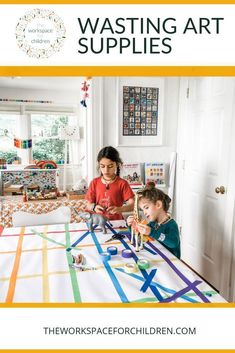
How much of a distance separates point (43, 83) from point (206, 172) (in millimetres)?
2567

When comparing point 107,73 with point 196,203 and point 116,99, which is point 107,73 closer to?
point 116,99

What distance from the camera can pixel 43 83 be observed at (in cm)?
353

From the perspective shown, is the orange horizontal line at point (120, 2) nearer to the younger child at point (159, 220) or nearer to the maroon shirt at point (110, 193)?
the younger child at point (159, 220)

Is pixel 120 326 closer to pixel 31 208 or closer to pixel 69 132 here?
pixel 31 208

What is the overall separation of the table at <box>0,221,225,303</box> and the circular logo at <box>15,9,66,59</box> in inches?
30.0

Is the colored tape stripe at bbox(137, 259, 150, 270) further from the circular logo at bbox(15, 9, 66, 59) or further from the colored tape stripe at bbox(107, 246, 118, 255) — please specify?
the circular logo at bbox(15, 9, 66, 59)

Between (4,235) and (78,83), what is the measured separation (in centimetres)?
275

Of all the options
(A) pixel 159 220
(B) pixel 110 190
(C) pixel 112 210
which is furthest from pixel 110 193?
(A) pixel 159 220

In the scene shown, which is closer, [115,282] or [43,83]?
[115,282]

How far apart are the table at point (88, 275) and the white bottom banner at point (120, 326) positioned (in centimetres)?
3

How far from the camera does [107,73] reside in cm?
101

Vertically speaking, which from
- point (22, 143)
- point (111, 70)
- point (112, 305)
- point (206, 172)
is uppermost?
point (111, 70)

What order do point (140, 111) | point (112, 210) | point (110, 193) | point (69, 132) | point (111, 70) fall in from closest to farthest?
point (111, 70) < point (112, 210) < point (110, 193) < point (140, 111) < point (69, 132)

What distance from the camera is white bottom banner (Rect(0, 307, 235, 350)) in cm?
74
